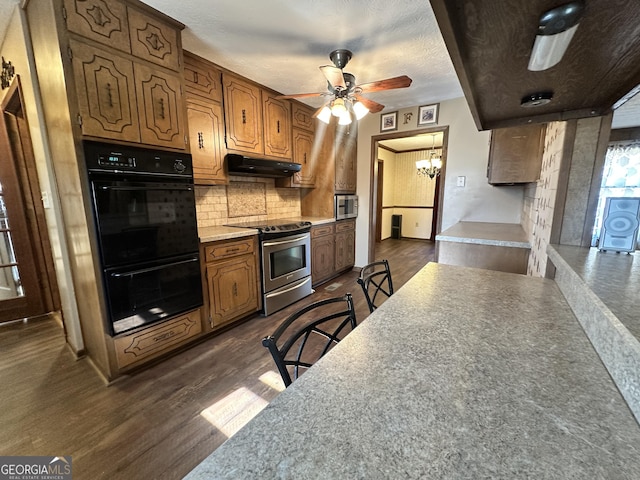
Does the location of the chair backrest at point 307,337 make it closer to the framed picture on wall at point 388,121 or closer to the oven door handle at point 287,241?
the oven door handle at point 287,241

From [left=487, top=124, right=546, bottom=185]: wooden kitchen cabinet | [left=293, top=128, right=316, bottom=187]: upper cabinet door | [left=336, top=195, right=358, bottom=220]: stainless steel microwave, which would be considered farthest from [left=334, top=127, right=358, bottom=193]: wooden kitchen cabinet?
[left=487, top=124, right=546, bottom=185]: wooden kitchen cabinet

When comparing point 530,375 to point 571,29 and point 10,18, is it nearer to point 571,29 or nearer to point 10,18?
point 571,29

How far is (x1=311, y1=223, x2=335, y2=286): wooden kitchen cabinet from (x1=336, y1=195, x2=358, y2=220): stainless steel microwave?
0.78 ft

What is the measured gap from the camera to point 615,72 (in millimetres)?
826

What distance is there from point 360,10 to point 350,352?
6.84 ft

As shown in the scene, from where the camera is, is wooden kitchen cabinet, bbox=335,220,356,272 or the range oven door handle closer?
the range oven door handle

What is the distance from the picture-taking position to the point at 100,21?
1.52 meters

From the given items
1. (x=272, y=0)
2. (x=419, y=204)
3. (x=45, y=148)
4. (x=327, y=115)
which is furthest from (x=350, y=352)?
(x=419, y=204)

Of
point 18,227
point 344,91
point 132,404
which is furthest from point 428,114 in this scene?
point 18,227

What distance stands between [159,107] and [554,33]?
208cm

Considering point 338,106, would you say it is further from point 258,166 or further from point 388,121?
point 388,121

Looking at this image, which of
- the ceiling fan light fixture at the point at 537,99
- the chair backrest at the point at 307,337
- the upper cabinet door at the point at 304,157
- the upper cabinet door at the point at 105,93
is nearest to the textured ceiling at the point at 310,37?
the upper cabinet door at the point at 105,93

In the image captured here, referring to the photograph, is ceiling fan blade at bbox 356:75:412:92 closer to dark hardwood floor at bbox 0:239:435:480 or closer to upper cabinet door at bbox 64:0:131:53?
upper cabinet door at bbox 64:0:131:53

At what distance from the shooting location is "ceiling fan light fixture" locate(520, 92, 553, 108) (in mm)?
971
